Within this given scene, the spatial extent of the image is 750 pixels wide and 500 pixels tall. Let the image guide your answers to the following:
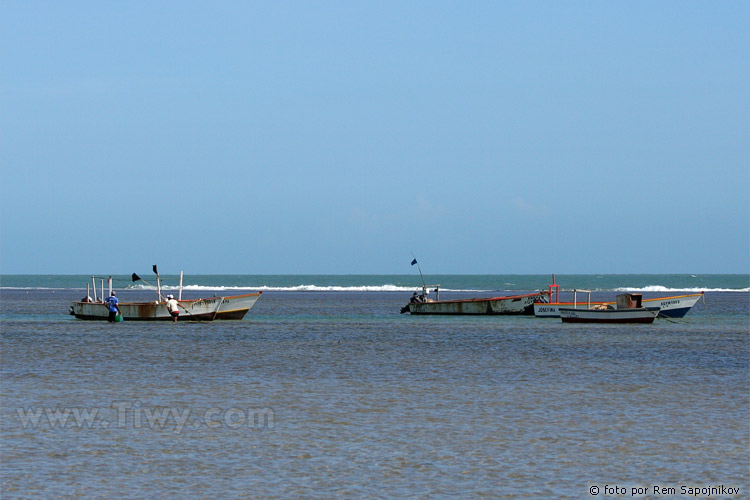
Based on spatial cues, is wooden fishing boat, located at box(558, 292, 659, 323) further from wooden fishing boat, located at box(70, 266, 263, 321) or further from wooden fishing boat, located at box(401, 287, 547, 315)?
wooden fishing boat, located at box(70, 266, 263, 321)

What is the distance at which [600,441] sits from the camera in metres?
17.7

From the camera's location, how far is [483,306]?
243 feet

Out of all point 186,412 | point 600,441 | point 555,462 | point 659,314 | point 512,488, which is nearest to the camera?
point 512,488

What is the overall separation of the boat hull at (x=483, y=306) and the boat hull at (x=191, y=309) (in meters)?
18.8

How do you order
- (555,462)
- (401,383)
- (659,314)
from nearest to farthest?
1. (555,462)
2. (401,383)
3. (659,314)

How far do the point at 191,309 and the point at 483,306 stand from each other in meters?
24.6

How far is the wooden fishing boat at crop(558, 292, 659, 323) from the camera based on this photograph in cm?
5838

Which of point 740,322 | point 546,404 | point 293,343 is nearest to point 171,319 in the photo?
point 293,343

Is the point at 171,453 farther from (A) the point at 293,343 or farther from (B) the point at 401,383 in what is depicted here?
(A) the point at 293,343

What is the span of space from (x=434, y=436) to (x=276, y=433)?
3073mm

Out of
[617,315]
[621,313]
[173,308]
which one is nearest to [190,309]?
[173,308]

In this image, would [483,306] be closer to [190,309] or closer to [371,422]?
[190,309]

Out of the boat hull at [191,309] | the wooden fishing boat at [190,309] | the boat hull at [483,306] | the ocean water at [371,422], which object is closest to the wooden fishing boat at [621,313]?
the boat hull at [483,306]

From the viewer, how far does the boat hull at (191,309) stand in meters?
60.1
